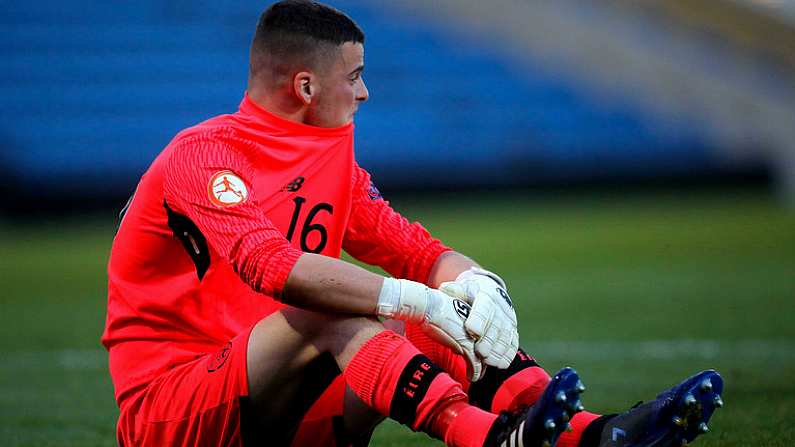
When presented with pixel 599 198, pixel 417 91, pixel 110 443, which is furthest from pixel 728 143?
pixel 110 443

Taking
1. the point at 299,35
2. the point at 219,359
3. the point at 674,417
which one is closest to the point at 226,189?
the point at 219,359

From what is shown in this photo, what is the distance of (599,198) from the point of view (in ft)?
57.8

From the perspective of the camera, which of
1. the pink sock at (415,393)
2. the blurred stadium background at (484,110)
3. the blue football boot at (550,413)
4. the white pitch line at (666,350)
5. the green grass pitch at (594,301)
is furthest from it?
the blurred stadium background at (484,110)

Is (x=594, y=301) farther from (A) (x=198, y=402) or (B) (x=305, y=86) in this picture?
(A) (x=198, y=402)

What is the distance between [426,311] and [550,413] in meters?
0.48

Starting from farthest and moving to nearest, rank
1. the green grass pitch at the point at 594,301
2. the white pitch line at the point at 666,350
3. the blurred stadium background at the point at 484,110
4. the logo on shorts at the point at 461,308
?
the blurred stadium background at the point at 484,110
the white pitch line at the point at 666,350
the green grass pitch at the point at 594,301
the logo on shorts at the point at 461,308

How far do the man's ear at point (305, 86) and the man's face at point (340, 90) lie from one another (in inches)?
0.7

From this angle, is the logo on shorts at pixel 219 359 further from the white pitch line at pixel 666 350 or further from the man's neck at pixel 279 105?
the white pitch line at pixel 666 350

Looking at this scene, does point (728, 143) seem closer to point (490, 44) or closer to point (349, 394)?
point (490, 44)

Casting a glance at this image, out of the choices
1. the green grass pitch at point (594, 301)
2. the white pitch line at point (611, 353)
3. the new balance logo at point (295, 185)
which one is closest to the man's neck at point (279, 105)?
the new balance logo at point (295, 185)

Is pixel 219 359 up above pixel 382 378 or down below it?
below

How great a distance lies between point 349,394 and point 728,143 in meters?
15.9

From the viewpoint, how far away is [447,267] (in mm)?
3834

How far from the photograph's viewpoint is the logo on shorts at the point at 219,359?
3203 mm
